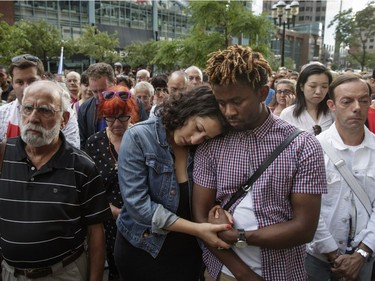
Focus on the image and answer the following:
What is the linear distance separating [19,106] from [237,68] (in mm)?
2373

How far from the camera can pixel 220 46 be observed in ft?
43.5

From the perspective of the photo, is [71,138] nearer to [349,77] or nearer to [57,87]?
[57,87]

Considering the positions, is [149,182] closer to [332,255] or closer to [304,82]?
[332,255]

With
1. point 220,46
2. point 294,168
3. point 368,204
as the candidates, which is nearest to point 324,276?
point 368,204

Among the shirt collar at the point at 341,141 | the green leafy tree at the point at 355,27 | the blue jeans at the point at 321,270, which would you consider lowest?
the blue jeans at the point at 321,270

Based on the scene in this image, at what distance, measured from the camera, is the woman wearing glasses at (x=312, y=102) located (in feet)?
11.7

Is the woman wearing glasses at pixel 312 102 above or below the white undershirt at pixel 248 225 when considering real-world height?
above

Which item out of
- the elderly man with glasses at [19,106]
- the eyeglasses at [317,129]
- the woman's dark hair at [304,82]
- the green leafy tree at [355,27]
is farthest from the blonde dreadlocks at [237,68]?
the green leafy tree at [355,27]

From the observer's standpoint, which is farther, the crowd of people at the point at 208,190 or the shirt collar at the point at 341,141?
the shirt collar at the point at 341,141

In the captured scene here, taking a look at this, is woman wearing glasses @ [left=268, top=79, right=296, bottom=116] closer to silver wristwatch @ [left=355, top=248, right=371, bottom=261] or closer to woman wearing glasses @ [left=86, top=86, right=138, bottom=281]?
woman wearing glasses @ [left=86, top=86, right=138, bottom=281]

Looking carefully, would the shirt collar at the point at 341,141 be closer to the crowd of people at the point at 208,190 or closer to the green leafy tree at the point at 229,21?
the crowd of people at the point at 208,190

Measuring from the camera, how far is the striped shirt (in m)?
2.02

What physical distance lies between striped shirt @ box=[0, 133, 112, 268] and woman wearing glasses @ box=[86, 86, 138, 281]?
698 mm

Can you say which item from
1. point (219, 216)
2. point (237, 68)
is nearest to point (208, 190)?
point (219, 216)
